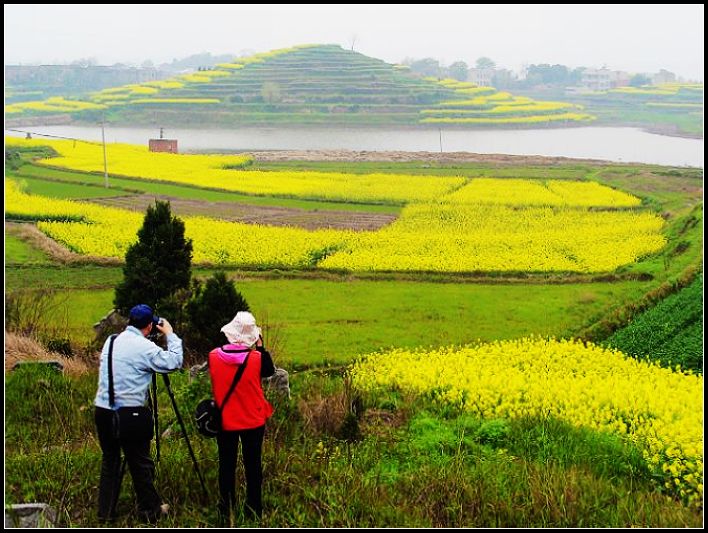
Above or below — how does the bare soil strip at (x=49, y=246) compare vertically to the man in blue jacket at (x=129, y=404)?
below

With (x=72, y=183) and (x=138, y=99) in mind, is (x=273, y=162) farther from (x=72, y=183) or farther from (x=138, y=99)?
(x=138, y=99)

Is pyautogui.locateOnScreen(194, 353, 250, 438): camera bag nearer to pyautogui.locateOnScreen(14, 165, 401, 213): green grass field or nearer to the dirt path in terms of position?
the dirt path

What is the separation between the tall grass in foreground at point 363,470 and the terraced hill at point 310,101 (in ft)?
231

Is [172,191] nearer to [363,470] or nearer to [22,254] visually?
[22,254]

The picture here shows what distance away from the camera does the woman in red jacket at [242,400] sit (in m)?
5.00

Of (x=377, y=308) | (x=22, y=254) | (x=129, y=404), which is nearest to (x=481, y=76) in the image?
(x=22, y=254)

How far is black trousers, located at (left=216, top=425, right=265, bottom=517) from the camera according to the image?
505 cm

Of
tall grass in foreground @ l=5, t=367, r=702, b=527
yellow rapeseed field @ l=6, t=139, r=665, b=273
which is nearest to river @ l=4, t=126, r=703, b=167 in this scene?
yellow rapeseed field @ l=6, t=139, r=665, b=273

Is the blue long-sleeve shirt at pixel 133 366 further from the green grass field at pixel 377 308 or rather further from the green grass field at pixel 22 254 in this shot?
the green grass field at pixel 22 254

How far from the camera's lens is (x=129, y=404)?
501 cm

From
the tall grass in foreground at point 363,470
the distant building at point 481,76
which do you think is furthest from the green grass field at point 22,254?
the distant building at point 481,76

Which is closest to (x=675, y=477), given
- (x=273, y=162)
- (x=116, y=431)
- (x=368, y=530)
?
(x=368, y=530)

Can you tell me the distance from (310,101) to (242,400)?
258 feet

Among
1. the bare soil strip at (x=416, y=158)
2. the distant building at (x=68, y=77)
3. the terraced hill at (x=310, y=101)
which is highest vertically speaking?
the distant building at (x=68, y=77)
